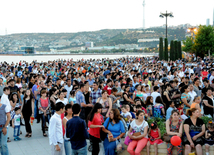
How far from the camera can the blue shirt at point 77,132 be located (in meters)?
4.97

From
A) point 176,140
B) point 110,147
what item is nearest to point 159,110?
point 176,140

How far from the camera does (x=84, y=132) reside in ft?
16.3

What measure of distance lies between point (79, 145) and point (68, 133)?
0.31 m

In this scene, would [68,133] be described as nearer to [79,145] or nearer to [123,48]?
[79,145]

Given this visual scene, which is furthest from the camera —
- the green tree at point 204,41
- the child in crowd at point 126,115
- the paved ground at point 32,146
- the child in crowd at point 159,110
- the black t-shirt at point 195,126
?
the green tree at point 204,41

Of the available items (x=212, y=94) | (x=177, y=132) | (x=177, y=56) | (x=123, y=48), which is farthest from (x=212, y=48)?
(x=123, y=48)

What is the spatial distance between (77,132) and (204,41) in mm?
48037

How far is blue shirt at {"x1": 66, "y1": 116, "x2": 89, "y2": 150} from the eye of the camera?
4.97m

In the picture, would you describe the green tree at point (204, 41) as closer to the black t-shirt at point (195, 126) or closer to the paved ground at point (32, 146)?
the paved ground at point (32, 146)

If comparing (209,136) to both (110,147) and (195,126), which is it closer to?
(195,126)

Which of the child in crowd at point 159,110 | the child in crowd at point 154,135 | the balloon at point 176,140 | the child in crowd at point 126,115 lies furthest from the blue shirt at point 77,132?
the child in crowd at point 159,110

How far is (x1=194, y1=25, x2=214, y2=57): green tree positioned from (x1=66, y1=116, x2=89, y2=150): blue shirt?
4760 cm

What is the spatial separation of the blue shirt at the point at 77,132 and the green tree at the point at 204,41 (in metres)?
47.6

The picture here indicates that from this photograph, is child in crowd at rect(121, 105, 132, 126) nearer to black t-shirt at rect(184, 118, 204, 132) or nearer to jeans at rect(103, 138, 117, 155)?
jeans at rect(103, 138, 117, 155)
